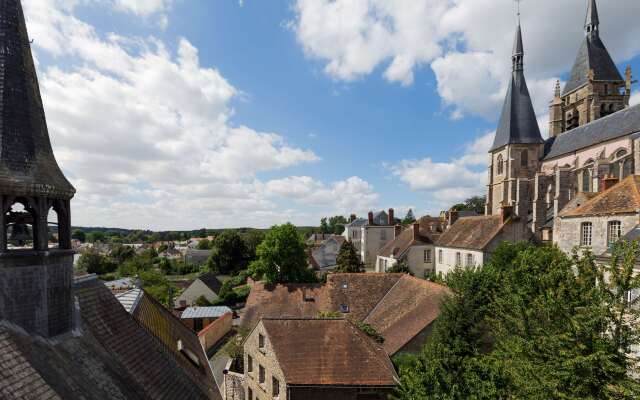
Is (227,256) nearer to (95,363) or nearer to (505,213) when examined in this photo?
(505,213)

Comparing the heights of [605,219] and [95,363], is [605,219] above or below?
above

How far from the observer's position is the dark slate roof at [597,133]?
34.3 m

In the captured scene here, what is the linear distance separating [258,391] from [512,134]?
47.6 metres

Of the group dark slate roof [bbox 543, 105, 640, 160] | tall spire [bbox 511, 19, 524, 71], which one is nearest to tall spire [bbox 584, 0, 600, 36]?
tall spire [bbox 511, 19, 524, 71]

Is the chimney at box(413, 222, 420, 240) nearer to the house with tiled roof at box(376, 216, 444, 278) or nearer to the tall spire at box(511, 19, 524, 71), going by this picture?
the house with tiled roof at box(376, 216, 444, 278)

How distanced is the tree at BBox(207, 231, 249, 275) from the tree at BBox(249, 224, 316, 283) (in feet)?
141

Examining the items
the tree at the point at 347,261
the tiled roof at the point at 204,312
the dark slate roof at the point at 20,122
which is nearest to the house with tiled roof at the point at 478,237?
the tree at the point at 347,261

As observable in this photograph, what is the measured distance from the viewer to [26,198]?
6793 millimetres

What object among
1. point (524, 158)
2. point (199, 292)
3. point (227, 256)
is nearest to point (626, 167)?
point (524, 158)

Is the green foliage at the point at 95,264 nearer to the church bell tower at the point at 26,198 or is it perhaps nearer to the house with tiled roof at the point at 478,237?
the house with tiled roof at the point at 478,237

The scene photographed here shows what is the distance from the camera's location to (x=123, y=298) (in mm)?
14734

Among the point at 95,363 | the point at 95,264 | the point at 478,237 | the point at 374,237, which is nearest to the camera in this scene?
the point at 95,363

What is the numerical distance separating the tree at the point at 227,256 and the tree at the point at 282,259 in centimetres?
4284

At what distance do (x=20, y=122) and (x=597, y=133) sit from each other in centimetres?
5351
